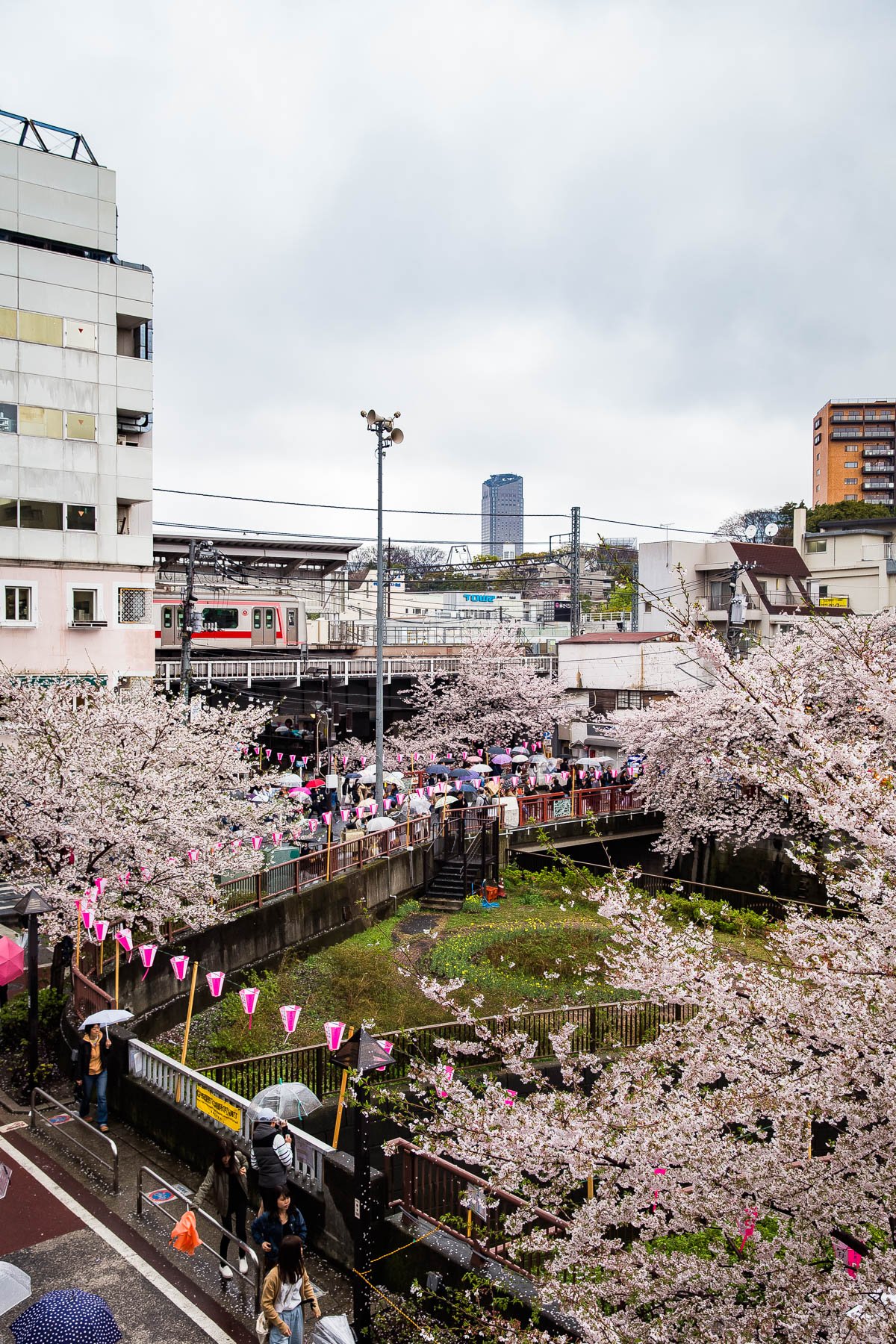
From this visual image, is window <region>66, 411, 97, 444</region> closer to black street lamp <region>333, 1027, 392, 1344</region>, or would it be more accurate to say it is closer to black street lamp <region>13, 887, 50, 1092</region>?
black street lamp <region>13, 887, 50, 1092</region>

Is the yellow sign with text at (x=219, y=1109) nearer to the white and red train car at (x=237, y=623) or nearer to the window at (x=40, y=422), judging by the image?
the window at (x=40, y=422)

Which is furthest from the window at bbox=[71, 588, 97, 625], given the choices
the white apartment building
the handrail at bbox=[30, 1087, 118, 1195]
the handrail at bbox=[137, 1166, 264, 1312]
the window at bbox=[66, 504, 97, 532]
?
the handrail at bbox=[137, 1166, 264, 1312]

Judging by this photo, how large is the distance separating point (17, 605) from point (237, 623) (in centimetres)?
1675

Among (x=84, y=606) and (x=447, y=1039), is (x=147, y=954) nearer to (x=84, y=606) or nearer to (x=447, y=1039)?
(x=447, y=1039)

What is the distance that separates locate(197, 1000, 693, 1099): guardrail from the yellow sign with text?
665mm

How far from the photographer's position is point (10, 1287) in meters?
7.17

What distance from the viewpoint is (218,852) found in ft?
57.5

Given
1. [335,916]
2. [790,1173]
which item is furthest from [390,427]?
[790,1173]

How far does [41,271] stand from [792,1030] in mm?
35318

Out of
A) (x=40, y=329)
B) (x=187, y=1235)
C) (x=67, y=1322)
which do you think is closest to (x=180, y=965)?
(x=187, y=1235)

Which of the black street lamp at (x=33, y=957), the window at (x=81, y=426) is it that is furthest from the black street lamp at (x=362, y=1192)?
the window at (x=81, y=426)

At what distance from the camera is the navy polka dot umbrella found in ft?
23.6

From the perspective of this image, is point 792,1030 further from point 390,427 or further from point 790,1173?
point 390,427

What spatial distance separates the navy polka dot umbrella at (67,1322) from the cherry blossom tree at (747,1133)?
127 inches
